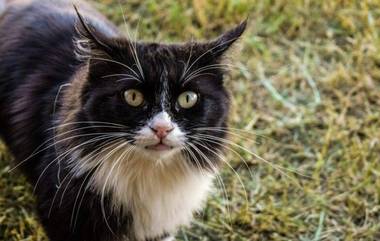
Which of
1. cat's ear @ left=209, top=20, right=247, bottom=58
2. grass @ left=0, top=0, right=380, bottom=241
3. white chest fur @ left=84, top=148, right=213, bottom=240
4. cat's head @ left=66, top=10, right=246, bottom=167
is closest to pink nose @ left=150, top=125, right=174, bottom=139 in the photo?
cat's head @ left=66, top=10, right=246, bottom=167

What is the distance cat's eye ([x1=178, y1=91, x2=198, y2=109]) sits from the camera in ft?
5.07

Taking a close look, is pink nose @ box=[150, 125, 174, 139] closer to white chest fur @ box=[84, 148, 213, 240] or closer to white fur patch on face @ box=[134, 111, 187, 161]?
white fur patch on face @ box=[134, 111, 187, 161]

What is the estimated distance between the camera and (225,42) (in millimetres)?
1619


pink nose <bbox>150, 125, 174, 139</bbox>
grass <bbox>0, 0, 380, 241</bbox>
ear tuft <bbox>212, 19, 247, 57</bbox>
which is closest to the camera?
pink nose <bbox>150, 125, 174, 139</bbox>

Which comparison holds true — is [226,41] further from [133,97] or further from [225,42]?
[133,97]

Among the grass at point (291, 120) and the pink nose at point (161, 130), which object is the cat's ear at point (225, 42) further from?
the pink nose at point (161, 130)

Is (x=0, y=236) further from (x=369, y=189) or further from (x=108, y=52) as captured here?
(x=369, y=189)

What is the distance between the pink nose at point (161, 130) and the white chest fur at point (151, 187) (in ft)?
0.52

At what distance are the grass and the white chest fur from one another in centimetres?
31

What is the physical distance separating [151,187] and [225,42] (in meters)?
0.45

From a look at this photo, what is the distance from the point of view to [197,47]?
1626mm

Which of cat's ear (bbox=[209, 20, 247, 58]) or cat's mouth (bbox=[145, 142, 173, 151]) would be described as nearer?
cat's mouth (bbox=[145, 142, 173, 151])

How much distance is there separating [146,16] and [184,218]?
1.46 metres

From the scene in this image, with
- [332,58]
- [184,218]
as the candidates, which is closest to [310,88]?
[332,58]
